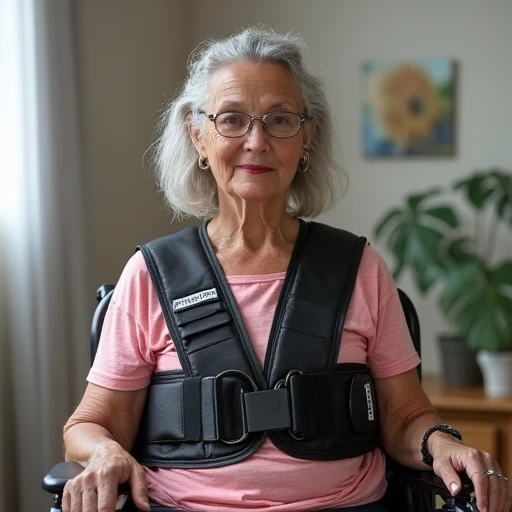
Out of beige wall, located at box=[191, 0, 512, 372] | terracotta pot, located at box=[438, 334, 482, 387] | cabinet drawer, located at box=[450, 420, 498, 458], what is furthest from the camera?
beige wall, located at box=[191, 0, 512, 372]

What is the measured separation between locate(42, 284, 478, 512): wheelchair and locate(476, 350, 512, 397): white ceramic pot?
1.73 meters

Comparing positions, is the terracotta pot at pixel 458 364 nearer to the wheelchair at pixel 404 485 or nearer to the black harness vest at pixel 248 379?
the wheelchair at pixel 404 485

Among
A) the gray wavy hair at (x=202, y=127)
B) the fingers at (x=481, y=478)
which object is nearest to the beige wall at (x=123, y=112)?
the gray wavy hair at (x=202, y=127)

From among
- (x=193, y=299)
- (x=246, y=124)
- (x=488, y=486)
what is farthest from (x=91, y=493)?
(x=246, y=124)

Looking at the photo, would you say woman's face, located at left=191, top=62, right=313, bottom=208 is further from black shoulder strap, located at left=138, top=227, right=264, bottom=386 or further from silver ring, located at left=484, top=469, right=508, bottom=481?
silver ring, located at left=484, top=469, right=508, bottom=481

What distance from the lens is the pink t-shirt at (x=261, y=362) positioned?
1.73m

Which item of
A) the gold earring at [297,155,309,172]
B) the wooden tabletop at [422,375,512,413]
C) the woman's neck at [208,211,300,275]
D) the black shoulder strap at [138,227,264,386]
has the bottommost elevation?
the wooden tabletop at [422,375,512,413]

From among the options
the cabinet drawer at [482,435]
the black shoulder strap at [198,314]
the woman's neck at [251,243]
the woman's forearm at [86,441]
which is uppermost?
Answer: the woman's neck at [251,243]

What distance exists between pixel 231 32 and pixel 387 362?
2681mm

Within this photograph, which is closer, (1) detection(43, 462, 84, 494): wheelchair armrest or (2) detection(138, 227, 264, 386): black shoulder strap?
(1) detection(43, 462, 84, 494): wheelchair armrest

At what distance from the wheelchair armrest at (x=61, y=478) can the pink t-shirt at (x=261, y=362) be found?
0.20 meters

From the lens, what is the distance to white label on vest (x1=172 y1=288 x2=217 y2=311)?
183cm

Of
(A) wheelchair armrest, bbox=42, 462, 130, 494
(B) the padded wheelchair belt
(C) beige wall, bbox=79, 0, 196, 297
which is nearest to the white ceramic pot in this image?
(C) beige wall, bbox=79, 0, 196, 297

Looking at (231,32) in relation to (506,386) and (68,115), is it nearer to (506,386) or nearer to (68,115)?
(68,115)
